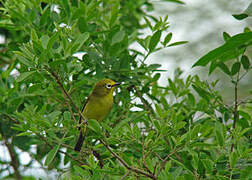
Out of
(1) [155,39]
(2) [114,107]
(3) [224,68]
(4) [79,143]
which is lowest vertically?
(4) [79,143]

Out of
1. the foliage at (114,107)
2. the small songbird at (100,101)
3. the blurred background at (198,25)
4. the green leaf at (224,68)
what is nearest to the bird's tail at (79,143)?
the foliage at (114,107)

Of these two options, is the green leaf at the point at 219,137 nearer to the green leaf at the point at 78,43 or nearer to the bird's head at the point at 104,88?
the green leaf at the point at 78,43

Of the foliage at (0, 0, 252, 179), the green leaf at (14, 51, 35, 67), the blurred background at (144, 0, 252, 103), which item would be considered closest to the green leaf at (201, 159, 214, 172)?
the foliage at (0, 0, 252, 179)

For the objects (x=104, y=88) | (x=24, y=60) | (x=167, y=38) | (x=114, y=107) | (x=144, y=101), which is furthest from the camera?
(x=104, y=88)

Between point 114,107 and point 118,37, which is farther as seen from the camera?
point 114,107

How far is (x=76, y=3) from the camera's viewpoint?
2.34 m

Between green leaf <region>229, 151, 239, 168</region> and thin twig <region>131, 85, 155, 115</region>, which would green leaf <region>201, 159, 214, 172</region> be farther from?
thin twig <region>131, 85, 155, 115</region>

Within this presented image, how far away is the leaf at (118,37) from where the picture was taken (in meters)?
1.94

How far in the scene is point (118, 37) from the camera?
196 cm

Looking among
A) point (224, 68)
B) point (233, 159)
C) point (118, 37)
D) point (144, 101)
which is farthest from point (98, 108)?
point (233, 159)

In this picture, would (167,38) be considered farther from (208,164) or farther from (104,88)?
(208,164)

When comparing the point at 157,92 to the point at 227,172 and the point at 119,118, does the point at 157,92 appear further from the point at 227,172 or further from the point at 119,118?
the point at 227,172

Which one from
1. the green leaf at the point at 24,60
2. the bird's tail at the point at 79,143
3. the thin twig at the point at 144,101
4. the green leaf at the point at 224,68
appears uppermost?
the green leaf at the point at 24,60

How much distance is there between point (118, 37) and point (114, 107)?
1.80 ft
